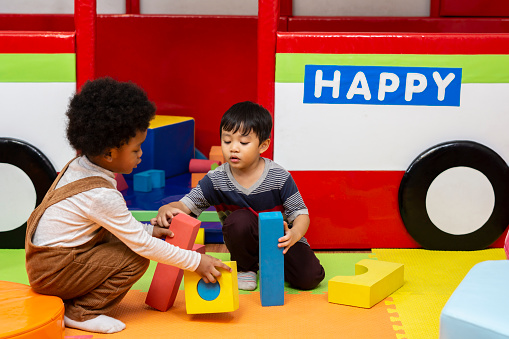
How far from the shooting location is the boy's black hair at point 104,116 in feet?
5.33

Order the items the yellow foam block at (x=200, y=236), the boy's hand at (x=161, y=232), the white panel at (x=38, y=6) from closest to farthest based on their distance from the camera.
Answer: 1. the boy's hand at (x=161, y=232)
2. the yellow foam block at (x=200, y=236)
3. the white panel at (x=38, y=6)

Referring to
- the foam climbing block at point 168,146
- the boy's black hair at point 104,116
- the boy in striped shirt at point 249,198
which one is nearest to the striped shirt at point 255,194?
the boy in striped shirt at point 249,198

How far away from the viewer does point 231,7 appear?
3668mm

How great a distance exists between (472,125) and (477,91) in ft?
0.42

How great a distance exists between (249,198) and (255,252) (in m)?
0.18

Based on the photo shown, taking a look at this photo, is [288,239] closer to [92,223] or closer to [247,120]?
[247,120]

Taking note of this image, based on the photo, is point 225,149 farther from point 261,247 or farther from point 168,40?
point 168,40

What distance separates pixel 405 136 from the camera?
94.4 inches

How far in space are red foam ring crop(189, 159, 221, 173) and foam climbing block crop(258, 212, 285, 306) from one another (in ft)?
4.96

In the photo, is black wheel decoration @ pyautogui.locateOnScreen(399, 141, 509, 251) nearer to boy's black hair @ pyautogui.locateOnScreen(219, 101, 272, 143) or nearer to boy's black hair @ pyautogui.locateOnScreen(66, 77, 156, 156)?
boy's black hair @ pyautogui.locateOnScreen(219, 101, 272, 143)

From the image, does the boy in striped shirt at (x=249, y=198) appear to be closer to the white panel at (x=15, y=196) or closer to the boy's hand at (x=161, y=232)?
the boy's hand at (x=161, y=232)

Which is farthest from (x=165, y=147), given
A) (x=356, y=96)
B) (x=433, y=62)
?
(x=433, y=62)

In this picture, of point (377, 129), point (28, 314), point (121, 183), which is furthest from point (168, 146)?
point (28, 314)

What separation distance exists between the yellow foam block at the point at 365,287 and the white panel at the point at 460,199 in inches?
18.7
